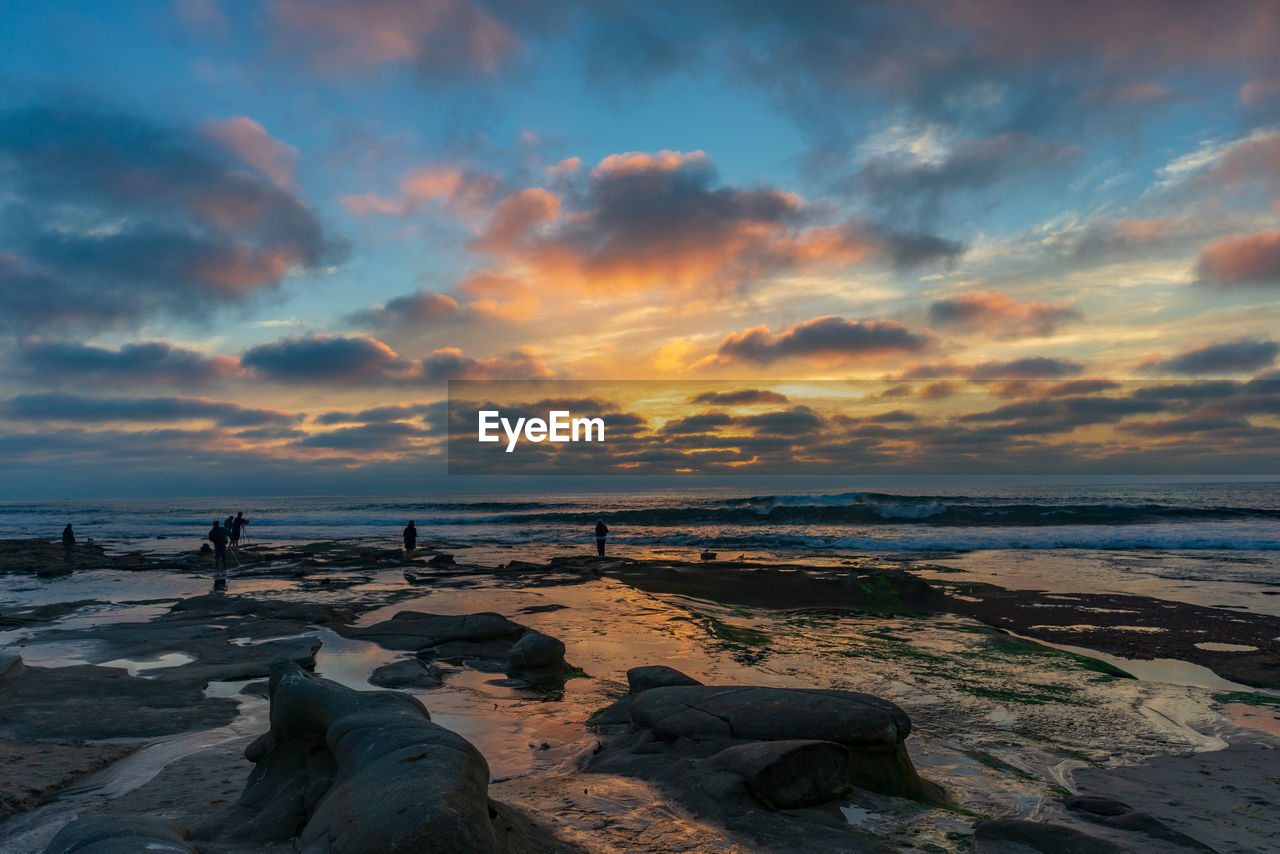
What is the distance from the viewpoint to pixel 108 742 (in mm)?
6883

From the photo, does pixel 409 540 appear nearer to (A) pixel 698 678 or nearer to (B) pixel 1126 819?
(A) pixel 698 678

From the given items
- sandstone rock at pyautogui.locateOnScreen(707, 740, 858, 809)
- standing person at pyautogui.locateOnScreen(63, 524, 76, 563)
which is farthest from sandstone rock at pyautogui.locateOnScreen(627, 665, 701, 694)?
standing person at pyautogui.locateOnScreen(63, 524, 76, 563)

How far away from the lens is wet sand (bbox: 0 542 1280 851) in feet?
17.1

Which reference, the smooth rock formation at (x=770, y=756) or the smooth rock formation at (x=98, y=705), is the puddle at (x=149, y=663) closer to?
the smooth rock formation at (x=98, y=705)

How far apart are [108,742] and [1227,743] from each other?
441 inches

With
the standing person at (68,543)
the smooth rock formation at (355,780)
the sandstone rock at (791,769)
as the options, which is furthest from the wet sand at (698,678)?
the standing person at (68,543)

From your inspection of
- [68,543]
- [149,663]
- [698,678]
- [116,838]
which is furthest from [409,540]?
[116,838]

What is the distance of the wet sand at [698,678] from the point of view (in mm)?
5215

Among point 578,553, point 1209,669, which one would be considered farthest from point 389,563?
point 1209,669

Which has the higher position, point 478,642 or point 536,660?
point 536,660

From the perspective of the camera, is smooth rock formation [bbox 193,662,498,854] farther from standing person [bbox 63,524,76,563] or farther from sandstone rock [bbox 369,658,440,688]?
standing person [bbox 63,524,76,563]

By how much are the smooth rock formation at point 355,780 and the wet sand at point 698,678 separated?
0.48 metres

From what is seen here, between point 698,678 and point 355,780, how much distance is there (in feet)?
19.8

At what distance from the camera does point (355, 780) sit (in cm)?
415
